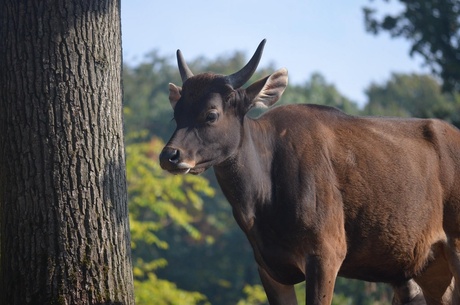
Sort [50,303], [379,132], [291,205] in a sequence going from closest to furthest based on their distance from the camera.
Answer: [50,303] → [291,205] → [379,132]

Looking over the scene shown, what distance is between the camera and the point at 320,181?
27.8ft

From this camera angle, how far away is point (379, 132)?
30.4ft

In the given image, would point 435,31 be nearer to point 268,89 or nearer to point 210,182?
point 268,89

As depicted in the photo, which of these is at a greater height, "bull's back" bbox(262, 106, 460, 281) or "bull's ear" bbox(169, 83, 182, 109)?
"bull's ear" bbox(169, 83, 182, 109)

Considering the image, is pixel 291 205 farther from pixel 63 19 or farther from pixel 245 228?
pixel 63 19

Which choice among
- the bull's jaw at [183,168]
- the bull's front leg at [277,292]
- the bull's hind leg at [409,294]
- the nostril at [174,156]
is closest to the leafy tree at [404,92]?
the bull's hind leg at [409,294]

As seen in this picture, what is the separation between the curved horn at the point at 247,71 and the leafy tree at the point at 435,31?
16610mm

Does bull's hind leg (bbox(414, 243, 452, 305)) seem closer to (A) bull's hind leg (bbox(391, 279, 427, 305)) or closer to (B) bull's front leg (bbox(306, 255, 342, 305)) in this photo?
(A) bull's hind leg (bbox(391, 279, 427, 305))

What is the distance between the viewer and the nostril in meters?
7.76

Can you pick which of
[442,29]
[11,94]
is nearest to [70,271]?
[11,94]

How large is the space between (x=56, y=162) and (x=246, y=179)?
1602mm

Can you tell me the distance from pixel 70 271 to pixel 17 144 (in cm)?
106

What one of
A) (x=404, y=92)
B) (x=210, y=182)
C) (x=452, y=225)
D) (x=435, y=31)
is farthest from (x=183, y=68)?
(x=404, y=92)

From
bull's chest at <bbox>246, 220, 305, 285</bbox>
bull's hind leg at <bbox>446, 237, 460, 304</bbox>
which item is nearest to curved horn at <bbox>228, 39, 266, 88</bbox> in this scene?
bull's chest at <bbox>246, 220, 305, 285</bbox>
